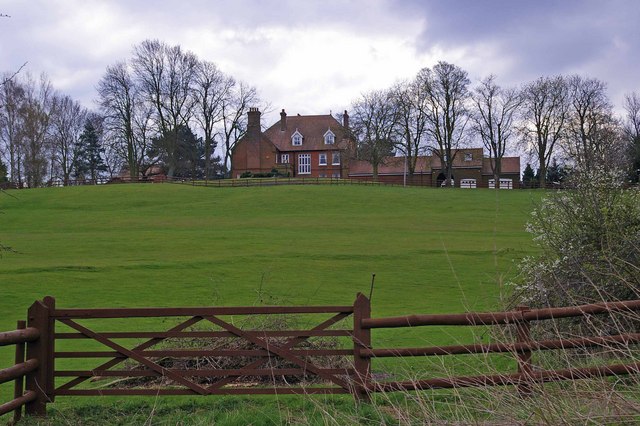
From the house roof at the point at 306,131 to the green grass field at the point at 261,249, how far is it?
3264 cm

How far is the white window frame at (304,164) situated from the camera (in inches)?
3565

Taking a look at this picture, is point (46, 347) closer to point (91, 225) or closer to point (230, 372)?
point (230, 372)

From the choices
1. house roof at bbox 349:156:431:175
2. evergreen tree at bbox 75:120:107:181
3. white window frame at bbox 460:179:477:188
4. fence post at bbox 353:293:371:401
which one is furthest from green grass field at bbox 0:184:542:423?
house roof at bbox 349:156:431:175

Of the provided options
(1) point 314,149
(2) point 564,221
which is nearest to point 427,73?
(1) point 314,149

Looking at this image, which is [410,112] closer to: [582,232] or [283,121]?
[283,121]

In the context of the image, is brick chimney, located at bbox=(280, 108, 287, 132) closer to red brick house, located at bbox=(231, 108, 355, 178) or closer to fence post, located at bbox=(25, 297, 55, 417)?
red brick house, located at bbox=(231, 108, 355, 178)

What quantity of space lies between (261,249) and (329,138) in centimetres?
6215

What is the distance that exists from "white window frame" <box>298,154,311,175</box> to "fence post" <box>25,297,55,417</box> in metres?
83.2

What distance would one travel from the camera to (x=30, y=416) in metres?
7.53

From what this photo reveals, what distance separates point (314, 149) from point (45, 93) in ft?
117

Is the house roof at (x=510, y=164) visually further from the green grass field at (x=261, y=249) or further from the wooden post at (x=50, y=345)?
the wooden post at (x=50, y=345)

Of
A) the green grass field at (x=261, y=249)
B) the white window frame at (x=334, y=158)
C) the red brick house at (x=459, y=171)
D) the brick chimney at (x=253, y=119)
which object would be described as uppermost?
the brick chimney at (x=253, y=119)

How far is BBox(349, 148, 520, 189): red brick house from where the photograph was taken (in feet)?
275

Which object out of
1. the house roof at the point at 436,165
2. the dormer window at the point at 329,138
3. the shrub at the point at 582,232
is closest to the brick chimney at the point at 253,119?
the dormer window at the point at 329,138
